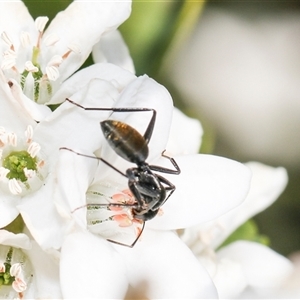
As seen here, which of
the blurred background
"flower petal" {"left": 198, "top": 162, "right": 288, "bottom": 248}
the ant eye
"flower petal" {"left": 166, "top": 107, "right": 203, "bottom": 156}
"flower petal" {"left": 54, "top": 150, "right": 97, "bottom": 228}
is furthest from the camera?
the blurred background

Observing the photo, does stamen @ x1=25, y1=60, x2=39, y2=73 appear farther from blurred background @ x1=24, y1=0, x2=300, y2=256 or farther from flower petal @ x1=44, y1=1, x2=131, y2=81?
blurred background @ x1=24, y1=0, x2=300, y2=256

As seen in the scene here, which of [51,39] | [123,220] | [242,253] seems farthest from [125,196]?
[242,253]

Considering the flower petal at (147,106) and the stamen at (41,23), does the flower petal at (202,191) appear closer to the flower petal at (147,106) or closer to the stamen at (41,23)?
the flower petal at (147,106)

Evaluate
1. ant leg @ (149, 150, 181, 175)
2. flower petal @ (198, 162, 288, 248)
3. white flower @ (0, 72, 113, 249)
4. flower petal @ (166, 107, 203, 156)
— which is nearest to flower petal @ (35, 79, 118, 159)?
white flower @ (0, 72, 113, 249)

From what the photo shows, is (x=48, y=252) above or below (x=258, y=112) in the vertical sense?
above

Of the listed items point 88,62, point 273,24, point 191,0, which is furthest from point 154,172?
point 273,24

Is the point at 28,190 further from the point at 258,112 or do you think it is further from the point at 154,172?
the point at 258,112

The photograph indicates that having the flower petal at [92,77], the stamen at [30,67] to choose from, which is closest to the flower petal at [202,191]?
the flower petal at [92,77]
